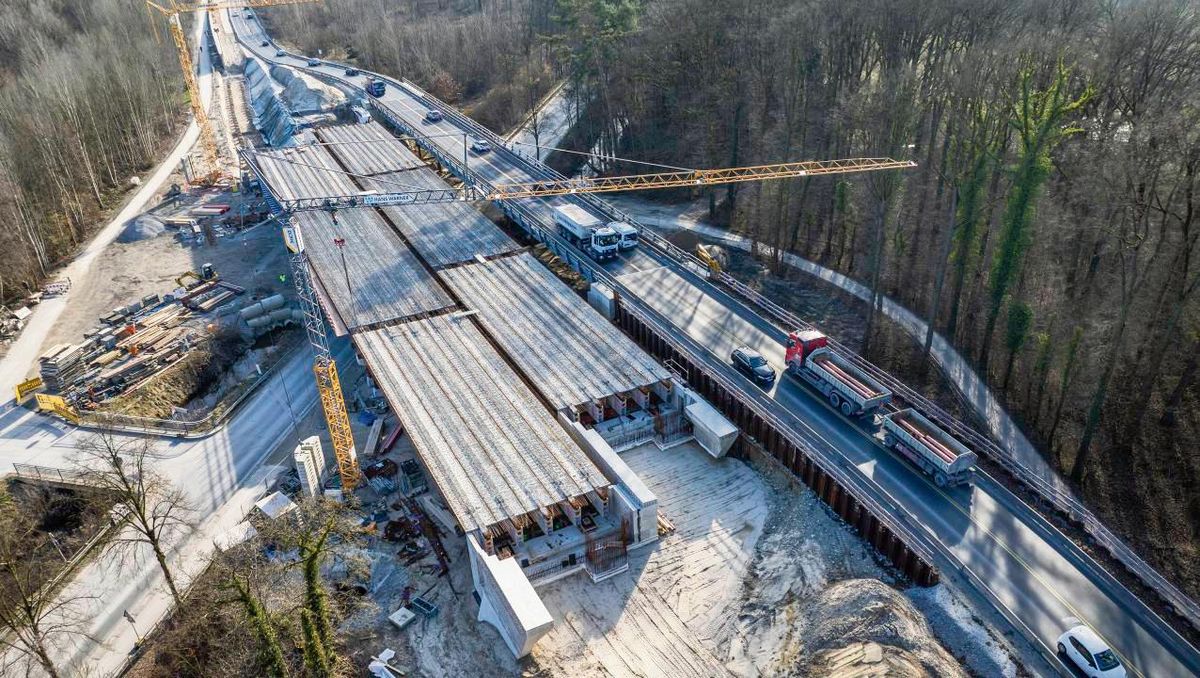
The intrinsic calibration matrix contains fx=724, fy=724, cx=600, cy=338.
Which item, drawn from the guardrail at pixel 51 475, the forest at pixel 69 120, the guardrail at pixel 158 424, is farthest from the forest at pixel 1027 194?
the forest at pixel 69 120

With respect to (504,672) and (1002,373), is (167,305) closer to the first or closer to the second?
(504,672)

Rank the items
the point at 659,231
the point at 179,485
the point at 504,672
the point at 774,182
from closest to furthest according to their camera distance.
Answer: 1. the point at 504,672
2. the point at 179,485
3. the point at 774,182
4. the point at 659,231

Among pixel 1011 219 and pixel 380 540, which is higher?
pixel 1011 219

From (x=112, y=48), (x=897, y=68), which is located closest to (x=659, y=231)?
(x=897, y=68)

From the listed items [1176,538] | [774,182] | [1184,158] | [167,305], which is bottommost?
[1176,538]

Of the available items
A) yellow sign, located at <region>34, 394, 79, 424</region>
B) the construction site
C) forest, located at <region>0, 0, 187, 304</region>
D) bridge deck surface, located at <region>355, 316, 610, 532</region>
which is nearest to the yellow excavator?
the construction site

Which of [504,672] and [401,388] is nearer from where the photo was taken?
[504,672]
